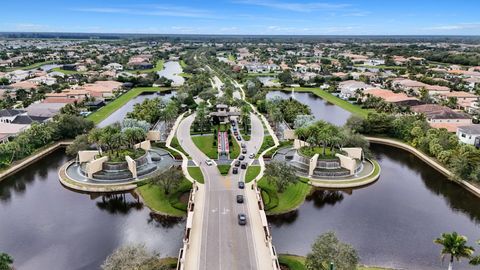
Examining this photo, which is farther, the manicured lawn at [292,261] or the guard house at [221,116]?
the guard house at [221,116]

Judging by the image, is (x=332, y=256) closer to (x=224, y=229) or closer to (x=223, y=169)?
(x=224, y=229)

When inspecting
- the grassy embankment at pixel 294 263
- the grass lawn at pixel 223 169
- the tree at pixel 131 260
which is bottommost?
the grassy embankment at pixel 294 263

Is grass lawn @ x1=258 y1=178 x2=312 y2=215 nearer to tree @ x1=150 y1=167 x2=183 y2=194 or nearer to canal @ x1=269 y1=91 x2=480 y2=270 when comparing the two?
canal @ x1=269 y1=91 x2=480 y2=270

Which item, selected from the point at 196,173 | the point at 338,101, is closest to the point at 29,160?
the point at 196,173

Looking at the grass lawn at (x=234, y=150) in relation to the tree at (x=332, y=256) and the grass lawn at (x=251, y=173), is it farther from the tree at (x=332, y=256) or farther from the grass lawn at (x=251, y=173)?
the tree at (x=332, y=256)

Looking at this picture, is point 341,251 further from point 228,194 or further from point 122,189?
point 122,189

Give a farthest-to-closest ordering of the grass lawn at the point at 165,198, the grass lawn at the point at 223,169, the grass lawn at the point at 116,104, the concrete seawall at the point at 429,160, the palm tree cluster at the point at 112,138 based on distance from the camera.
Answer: the grass lawn at the point at 116,104 < the palm tree cluster at the point at 112,138 < the grass lawn at the point at 223,169 < the concrete seawall at the point at 429,160 < the grass lawn at the point at 165,198

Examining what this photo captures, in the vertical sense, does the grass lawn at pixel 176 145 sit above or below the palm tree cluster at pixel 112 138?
below

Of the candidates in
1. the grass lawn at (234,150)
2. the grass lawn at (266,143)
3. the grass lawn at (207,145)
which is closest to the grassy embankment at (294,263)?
the grass lawn at (234,150)

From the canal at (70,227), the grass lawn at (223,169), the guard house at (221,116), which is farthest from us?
the guard house at (221,116)
